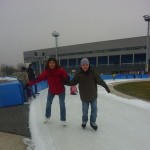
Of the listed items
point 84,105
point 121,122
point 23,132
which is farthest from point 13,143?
point 121,122

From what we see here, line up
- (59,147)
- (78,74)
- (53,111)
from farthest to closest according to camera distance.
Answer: (53,111) → (78,74) → (59,147)

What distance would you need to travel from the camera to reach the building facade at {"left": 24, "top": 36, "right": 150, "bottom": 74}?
184 ft

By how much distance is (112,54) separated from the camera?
2420 inches

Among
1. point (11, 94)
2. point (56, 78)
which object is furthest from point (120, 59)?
point (56, 78)

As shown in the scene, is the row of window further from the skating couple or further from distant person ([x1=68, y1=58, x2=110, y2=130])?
distant person ([x1=68, y1=58, x2=110, y2=130])

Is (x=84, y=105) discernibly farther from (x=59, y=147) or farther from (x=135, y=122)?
(x=135, y=122)

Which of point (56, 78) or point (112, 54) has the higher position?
point (112, 54)

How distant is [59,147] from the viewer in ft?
12.9

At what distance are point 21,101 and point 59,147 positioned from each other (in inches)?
190

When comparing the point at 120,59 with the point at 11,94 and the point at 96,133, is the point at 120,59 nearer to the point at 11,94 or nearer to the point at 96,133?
the point at 11,94

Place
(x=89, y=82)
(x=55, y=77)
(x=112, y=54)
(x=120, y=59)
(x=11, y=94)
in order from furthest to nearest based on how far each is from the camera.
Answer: (x=112, y=54) → (x=120, y=59) → (x=11, y=94) → (x=55, y=77) → (x=89, y=82)

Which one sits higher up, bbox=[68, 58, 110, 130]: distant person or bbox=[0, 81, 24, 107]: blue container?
bbox=[68, 58, 110, 130]: distant person

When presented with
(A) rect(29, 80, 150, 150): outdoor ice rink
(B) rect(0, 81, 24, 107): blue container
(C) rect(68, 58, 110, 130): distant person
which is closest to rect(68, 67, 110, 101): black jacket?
(C) rect(68, 58, 110, 130): distant person

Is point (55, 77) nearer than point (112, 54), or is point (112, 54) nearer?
point (55, 77)
